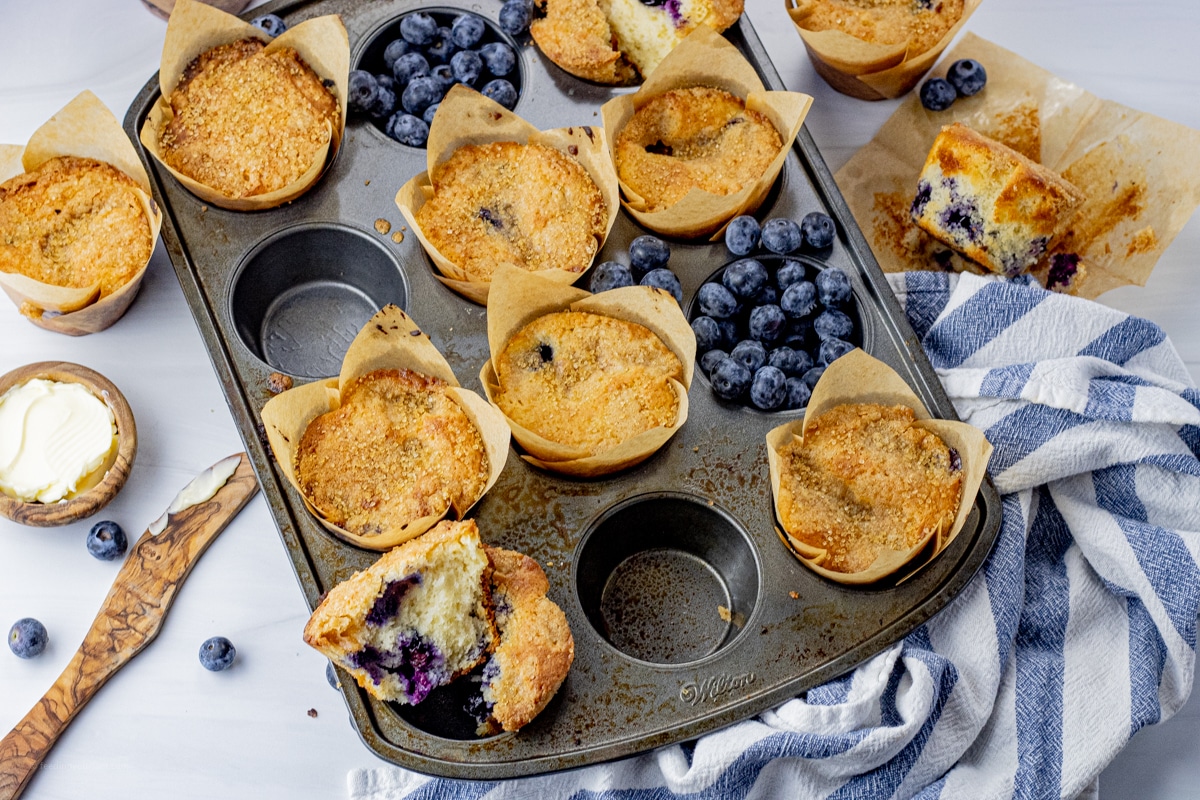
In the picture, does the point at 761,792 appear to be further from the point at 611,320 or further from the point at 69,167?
the point at 69,167

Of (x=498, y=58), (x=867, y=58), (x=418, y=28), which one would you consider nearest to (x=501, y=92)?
(x=498, y=58)

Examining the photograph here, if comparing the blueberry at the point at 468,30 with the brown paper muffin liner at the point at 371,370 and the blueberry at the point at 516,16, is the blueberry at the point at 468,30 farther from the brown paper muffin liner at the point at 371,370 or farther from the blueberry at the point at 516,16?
the brown paper muffin liner at the point at 371,370

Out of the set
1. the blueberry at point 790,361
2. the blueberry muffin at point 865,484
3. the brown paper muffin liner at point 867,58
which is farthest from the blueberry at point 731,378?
the brown paper muffin liner at point 867,58

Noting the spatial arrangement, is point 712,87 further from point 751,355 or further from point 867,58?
point 751,355

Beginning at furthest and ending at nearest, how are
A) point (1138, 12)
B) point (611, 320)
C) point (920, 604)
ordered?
point (1138, 12), point (611, 320), point (920, 604)

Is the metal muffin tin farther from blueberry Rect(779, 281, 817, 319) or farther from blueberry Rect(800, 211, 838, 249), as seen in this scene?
blueberry Rect(779, 281, 817, 319)

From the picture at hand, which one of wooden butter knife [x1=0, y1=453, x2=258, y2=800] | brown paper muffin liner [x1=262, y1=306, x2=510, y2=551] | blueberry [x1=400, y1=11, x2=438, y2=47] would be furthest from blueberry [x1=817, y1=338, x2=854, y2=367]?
wooden butter knife [x1=0, y1=453, x2=258, y2=800]

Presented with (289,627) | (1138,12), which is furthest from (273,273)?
(1138,12)
